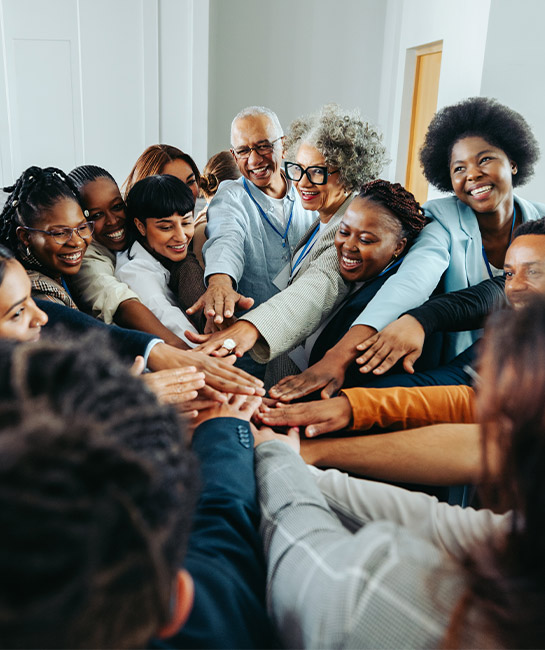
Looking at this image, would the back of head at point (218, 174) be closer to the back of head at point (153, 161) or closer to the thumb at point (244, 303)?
the back of head at point (153, 161)

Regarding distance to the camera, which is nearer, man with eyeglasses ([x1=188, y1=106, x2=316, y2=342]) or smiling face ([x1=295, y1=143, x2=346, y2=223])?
smiling face ([x1=295, y1=143, x2=346, y2=223])

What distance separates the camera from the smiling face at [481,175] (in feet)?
6.89

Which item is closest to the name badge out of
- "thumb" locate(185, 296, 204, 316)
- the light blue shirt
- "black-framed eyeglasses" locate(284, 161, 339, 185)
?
the light blue shirt

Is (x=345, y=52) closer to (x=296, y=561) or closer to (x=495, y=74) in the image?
(x=495, y=74)

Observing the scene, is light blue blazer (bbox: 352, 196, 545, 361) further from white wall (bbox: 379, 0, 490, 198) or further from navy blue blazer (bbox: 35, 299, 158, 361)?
white wall (bbox: 379, 0, 490, 198)

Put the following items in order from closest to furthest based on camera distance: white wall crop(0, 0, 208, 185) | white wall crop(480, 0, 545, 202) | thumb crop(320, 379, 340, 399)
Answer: thumb crop(320, 379, 340, 399) < white wall crop(480, 0, 545, 202) < white wall crop(0, 0, 208, 185)

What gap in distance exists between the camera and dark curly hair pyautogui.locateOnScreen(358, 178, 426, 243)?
6.16 ft

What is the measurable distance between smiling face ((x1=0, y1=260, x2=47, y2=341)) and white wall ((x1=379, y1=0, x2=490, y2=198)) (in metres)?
3.44

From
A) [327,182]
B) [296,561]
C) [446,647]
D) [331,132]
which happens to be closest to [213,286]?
[327,182]

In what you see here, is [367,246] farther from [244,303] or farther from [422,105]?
[422,105]

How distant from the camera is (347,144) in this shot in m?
2.25

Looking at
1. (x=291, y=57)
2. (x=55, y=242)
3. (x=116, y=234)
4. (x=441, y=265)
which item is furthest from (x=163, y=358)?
(x=291, y=57)

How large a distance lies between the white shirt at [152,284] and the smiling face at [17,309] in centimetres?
66

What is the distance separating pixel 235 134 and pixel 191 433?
1.68m
